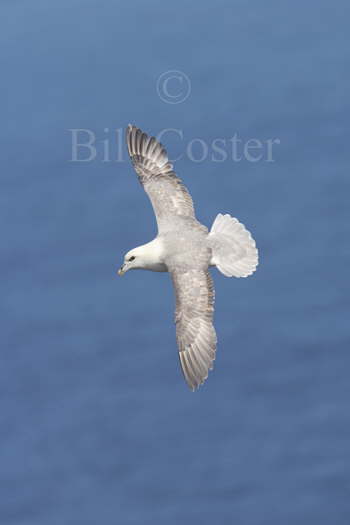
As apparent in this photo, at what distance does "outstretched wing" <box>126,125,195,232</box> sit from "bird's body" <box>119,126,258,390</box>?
0.02 metres

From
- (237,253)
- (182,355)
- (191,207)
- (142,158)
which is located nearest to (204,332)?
(182,355)

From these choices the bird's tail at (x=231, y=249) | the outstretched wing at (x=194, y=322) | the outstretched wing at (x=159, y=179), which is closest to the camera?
the outstretched wing at (x=194, y=322)

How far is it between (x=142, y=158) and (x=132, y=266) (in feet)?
9.03

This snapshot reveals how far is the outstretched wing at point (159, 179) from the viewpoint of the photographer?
18.7 metres

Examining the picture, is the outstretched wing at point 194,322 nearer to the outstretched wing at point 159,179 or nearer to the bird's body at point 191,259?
the bird's body at point 191,259

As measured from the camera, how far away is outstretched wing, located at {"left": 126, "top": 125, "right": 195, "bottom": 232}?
18.7m

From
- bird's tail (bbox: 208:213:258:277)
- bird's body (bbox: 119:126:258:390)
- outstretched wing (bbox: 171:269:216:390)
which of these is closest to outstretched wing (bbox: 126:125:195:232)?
bird's body (bbox: 119:126:258:390)

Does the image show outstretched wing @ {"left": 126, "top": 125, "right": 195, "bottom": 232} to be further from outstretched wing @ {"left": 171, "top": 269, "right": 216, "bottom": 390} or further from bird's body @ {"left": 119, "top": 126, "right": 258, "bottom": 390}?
outstretched wing @ {"left": 171, "top": 269, "right": 216, "bottom": 390}

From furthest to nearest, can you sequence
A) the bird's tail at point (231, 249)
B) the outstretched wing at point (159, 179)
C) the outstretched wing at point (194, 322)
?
the outstretched wing at point (159, 179) < the bird's tail at point (231, 249) < the outstretched wing at point (194, 322)

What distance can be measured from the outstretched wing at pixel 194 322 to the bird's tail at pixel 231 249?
56cm

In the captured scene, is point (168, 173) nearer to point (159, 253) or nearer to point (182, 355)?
point (159, 253)

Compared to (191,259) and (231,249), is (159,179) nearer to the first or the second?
(231,249)

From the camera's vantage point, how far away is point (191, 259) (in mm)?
17250

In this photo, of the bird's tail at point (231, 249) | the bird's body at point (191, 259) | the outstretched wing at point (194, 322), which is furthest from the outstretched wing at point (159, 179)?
the outstretched wing at point (194, 322)
